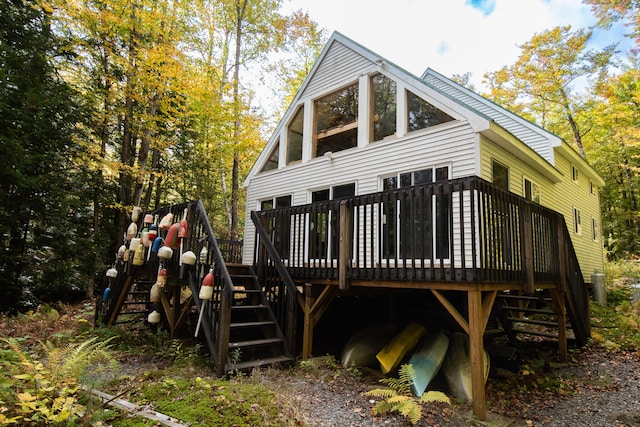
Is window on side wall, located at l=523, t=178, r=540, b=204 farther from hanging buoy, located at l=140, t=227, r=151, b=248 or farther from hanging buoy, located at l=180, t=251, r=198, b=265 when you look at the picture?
hanging buoy, located at l=140, t=227, r=151, b=248

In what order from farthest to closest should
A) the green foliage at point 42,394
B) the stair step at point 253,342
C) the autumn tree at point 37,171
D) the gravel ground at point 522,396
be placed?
the autumn tree at point 37,171 → the stair step at point 253,342 → the gravel ground at point 522,396 → the green foliage at point 42,394

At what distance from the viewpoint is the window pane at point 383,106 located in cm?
843

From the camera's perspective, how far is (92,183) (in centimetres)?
1191

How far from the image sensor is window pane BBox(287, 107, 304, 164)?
417 inches

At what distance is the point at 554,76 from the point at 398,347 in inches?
686

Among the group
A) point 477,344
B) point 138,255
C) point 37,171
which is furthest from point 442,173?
point 37,171

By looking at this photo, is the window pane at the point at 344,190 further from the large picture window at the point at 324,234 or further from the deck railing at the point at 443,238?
the deck railing at the point at 443,238

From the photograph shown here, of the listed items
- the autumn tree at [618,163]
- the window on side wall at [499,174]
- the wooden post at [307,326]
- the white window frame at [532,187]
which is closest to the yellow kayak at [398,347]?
the wooden post at [307,326]

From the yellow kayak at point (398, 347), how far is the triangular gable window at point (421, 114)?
417cm

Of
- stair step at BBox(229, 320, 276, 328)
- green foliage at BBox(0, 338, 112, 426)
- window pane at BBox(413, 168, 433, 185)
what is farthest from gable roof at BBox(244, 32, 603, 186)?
green foliage at BBox(0, 338, 112, 426)

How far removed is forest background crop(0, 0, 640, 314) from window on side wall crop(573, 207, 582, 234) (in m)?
4.31

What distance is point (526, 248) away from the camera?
17.4ft

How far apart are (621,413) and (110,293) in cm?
911

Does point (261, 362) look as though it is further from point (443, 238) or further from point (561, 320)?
point (561, 320)
